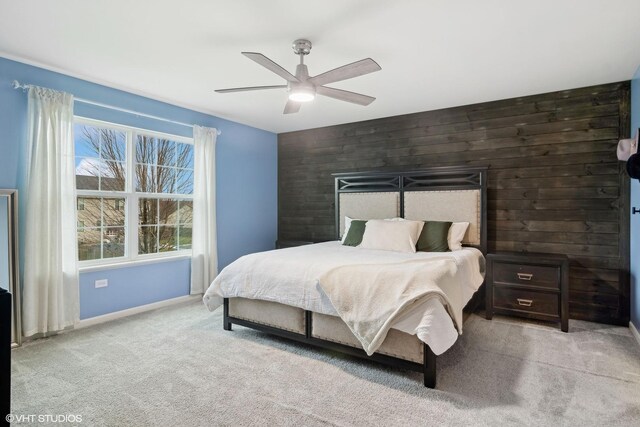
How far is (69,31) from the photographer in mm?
2516

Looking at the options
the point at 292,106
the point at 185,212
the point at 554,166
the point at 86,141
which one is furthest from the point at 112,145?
the point at 554,166

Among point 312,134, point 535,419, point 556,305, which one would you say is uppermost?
point 312,134

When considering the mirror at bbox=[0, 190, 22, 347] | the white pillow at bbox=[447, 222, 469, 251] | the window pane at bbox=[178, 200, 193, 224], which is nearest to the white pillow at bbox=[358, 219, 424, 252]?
the white pillow at bbox=[447, 222, 469, 251]

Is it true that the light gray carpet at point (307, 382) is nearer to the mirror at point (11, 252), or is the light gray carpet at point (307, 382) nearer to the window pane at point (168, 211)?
the mirror at point (11, 252)

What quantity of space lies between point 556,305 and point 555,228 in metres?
0.90

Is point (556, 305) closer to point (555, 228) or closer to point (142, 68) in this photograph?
point (555, 228)

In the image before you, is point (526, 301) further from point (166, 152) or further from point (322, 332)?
point (166, 152)

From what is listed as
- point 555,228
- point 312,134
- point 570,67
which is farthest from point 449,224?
point 312,134

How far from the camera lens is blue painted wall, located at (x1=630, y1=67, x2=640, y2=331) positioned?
3.05 metres

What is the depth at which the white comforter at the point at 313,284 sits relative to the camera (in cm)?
216

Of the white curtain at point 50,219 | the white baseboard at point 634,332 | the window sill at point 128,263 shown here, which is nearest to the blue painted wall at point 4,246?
the white curtain at point 50,219

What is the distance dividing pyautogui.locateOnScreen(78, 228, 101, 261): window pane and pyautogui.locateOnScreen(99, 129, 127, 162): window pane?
2.64 ft

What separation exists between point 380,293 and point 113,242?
3.04 metres

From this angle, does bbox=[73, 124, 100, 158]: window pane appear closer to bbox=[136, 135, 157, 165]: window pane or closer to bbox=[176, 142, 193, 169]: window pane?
bbox=[136, 135, 157, 165]: window pane
